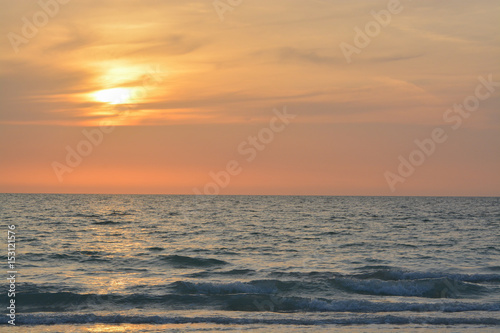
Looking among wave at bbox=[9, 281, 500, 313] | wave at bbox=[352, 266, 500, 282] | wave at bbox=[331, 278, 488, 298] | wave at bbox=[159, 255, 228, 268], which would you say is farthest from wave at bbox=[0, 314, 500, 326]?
wave at bbox=[159, 255, 228, 268]

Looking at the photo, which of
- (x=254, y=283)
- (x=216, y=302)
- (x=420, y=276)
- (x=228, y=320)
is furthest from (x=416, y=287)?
(x=228, y=320)

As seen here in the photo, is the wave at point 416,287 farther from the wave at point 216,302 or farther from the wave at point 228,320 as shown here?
the wave at point 228,320

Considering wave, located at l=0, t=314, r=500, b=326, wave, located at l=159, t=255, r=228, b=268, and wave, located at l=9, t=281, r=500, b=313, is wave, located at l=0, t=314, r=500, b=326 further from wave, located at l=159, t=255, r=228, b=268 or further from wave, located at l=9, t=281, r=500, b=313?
wave, located at l=159, t=255, r=228, b=268

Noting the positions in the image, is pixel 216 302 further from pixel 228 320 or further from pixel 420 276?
pixel 420 276

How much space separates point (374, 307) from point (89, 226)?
4409 centimetres

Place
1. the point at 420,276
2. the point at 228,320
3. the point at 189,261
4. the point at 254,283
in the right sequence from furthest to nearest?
the point at 189,261 → the point at 420,276 → the point at 254,283 → the point at 228,320

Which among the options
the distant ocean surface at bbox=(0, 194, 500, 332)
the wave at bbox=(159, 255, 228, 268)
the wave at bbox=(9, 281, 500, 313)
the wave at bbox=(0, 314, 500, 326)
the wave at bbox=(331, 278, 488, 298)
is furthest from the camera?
the wave at bbox=(159, 255, 228, 268)

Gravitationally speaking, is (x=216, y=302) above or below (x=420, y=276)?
above

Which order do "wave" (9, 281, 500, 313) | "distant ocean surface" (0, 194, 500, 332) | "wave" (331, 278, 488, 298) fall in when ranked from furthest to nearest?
"wave" (331, 278, 488, 298)
"wave" (9, 281, 500, 313)
"distant ocean surface" (0, 194, 500, 332)

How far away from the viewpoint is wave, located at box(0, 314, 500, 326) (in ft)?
61.7

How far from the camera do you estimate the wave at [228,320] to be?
61.7 feet

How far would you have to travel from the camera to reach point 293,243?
1721 inches

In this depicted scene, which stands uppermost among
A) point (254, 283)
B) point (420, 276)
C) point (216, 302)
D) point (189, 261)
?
point (189, 261)

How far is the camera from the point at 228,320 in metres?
19.3
